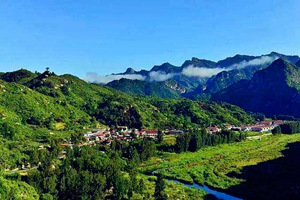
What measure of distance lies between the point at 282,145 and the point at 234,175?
73041mm

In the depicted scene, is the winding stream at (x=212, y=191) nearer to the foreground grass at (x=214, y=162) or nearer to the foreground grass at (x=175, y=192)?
the foreground grass at (x=214, y=162)

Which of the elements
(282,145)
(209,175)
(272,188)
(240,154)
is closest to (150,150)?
(209,175)

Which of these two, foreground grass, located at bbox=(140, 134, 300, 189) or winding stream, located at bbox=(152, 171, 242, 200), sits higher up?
foreground grass, located at bbox=(140, 134, 300, 189)

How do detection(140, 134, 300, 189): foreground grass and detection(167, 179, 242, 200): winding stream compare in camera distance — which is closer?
detection(167, 179, 242, 200): winding stream

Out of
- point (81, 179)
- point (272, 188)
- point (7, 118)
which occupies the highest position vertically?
point (7, 118)

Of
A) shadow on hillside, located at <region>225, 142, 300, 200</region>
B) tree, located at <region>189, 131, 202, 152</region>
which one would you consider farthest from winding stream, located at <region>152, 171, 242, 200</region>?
tree, located at <region>189, 131, 202, 152</region>

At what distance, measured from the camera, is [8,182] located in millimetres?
71688

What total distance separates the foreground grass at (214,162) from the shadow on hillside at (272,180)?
4401 millimetres

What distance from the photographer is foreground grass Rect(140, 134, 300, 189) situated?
117562 mm

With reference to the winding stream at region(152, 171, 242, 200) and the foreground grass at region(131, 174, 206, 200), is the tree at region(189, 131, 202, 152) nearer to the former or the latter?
the winding stream at region(152, 171, 242, 200)

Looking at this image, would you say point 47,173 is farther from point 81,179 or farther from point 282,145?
point 282,145

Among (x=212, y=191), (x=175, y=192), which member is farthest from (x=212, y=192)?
(x=175, y=192)

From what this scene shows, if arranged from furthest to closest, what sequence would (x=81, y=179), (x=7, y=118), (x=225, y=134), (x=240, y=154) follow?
(x=225, y=134), (x=7, y=118), (x=240, y=154), (x=81, y=179)

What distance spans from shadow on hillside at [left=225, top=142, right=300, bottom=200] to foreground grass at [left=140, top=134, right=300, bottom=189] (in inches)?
173
